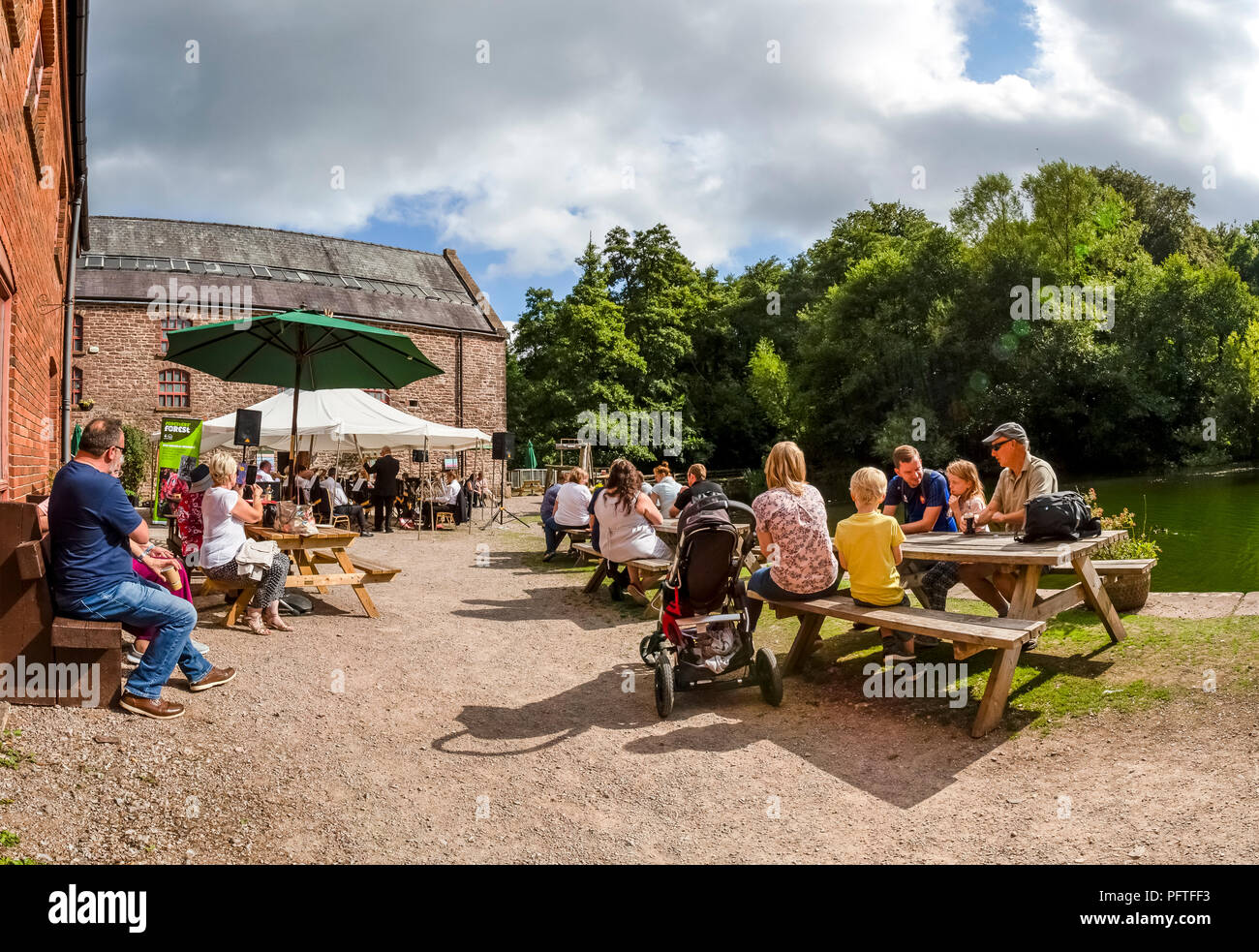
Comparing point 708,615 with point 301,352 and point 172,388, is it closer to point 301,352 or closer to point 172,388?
point 301,352

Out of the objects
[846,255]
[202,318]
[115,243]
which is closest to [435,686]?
[202,318]

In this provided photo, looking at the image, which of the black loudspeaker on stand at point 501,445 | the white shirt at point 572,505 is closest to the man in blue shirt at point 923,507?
the white shirt at point 572,505

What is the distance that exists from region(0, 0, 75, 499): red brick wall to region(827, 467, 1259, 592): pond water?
40.8ft

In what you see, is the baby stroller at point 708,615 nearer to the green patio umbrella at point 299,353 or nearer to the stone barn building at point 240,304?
the green patio umbrella at point 299,353

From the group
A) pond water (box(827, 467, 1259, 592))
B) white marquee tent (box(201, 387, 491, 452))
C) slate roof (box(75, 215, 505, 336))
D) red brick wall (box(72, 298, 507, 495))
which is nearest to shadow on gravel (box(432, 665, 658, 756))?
pond water (box(827, 467, 1259, 592))

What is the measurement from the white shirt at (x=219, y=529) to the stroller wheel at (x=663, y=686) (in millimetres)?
3703

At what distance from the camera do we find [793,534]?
5.80 metres

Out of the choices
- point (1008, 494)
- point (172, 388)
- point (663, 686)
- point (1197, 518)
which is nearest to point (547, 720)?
point (663, 686)

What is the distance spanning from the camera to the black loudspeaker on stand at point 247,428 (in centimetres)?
1585

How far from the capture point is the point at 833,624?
301 inches

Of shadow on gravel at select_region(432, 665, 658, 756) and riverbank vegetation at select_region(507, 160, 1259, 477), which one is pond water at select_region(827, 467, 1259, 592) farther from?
shadow on gravel at select_region(432, 665, 658, 756)

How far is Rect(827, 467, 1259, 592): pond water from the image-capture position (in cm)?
1187

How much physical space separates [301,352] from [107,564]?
4.94 meters
